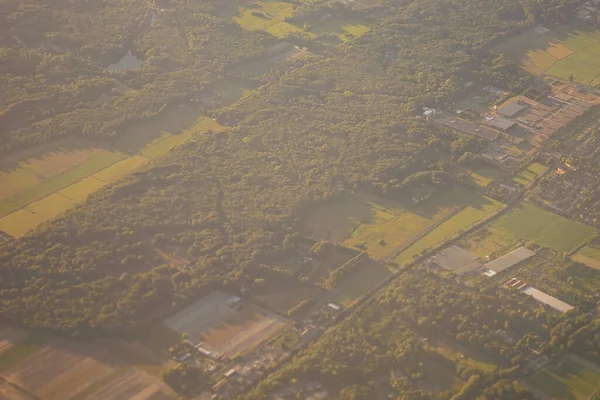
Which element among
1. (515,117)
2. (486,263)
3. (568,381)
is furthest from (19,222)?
(515,117)

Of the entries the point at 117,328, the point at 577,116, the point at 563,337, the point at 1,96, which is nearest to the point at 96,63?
the point at 1,96

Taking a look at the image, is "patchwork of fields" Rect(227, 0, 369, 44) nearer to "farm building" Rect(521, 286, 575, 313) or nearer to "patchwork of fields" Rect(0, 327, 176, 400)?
"farm building" Rect(521, 286, 575, 313)

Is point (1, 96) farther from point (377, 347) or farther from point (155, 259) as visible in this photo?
point (377, 347)

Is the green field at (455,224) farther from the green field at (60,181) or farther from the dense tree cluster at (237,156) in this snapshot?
the green field at (60,181)

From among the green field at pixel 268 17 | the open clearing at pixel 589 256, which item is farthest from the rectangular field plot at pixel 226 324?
Answer: the green field at pixel 268 17

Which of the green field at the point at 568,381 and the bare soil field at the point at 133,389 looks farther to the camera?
the green field at the point at 568,381
